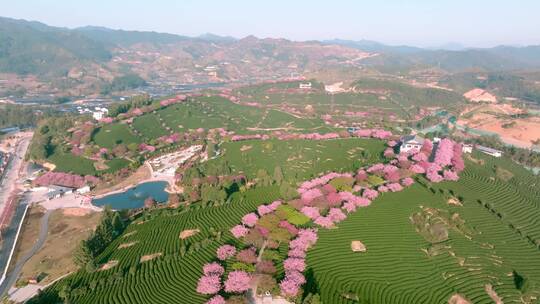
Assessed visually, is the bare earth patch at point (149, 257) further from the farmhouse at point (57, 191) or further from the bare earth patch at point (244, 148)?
the bare earth patch at point (244, 148)

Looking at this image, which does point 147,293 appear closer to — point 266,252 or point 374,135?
point 266,252

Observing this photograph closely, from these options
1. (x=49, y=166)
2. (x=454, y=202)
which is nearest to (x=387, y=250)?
(x=454, y=202)

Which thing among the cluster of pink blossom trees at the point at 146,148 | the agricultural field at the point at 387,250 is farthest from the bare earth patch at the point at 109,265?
the cluster of pink blossom trees at the point at 146,148

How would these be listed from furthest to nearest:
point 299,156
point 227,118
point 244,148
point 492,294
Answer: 1. point 227,118
2. point 244,148
3. point 299,156
4. point 492,294

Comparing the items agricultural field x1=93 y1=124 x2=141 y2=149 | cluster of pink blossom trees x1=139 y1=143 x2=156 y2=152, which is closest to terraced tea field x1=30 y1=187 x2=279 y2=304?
cluster of pink blossom trees x1=139 y1=143 x2=156 y2=152

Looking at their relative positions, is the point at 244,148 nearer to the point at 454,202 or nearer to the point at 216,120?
the point at 216,120

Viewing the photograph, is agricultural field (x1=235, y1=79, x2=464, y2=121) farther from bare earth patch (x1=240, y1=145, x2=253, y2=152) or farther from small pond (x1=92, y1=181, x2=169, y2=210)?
small pond (x1=92, y1=181, x2=169, y2=210)
